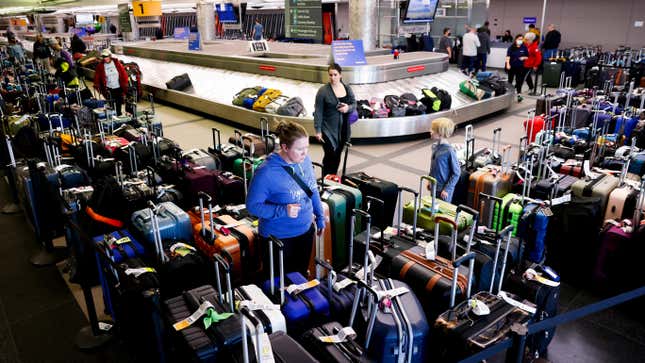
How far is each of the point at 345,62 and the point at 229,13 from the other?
17.5 meters

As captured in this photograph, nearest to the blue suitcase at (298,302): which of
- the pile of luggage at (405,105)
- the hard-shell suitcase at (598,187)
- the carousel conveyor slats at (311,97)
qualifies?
the hard-shell suitcase at (598,187)

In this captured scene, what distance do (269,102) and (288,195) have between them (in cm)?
697

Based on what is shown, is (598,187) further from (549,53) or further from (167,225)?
(549,53)

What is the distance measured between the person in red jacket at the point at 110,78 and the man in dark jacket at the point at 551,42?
13470 mm

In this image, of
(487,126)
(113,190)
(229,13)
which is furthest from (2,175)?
(229,13)

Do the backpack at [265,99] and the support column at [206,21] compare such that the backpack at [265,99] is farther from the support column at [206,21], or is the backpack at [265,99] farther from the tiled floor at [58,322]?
the support column at [206,21]

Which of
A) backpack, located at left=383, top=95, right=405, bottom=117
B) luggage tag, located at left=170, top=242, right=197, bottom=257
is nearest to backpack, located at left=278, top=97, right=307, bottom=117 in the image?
backpack, located at left=383, top=95, right=405, bottom=117

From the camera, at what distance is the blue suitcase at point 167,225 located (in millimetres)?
3951

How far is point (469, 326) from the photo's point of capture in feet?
8.89

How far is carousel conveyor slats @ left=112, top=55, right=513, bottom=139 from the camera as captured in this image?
8969mm

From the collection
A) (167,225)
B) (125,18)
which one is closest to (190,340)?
(167,225)

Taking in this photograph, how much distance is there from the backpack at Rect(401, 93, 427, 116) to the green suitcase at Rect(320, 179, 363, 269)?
5085mm

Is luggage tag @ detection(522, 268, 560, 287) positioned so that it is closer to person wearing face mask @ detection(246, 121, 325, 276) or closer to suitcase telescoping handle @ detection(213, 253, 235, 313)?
person wearing face mask @ detection(246, 121, 325, 276)

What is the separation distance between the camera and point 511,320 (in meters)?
2.78
